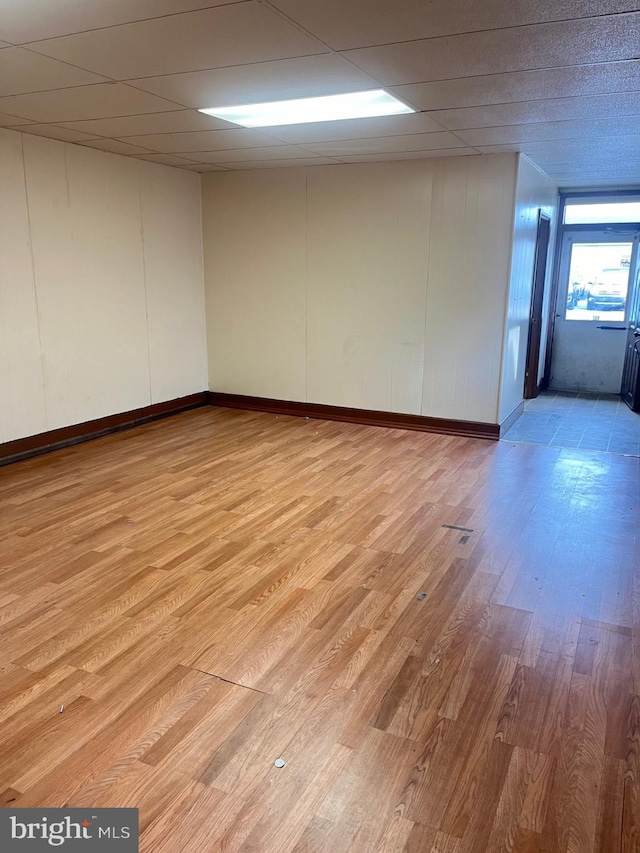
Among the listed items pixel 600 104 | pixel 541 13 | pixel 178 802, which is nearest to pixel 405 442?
pixel 600 104

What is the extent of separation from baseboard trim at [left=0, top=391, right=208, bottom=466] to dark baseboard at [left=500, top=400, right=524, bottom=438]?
352 cm

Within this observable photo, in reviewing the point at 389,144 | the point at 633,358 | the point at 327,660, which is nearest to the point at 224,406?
the point at 389,144

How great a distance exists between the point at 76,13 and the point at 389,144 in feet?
10.1

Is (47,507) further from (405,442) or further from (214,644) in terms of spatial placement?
(405,442)

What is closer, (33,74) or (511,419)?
(33,74)

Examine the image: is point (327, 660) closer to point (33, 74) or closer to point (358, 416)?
point (33, 74)

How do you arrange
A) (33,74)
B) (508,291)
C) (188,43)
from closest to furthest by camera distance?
(188,43) → (33,74) → (508,291)

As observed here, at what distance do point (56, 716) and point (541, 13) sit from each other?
10.8ft

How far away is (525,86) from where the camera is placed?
136 inches

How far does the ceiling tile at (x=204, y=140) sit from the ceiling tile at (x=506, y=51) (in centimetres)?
182

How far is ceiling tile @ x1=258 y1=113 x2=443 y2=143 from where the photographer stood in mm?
4305

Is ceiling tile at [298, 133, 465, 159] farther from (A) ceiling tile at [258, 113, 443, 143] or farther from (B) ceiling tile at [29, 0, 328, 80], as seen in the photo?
(B) ceiling tile at [29, 0, 328, 80]

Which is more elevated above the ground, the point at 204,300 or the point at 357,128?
the point at 357,128

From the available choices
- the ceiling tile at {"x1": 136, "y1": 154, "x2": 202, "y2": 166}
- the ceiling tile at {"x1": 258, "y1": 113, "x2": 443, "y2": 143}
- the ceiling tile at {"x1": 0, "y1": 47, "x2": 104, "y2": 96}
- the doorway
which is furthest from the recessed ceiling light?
the doorway
